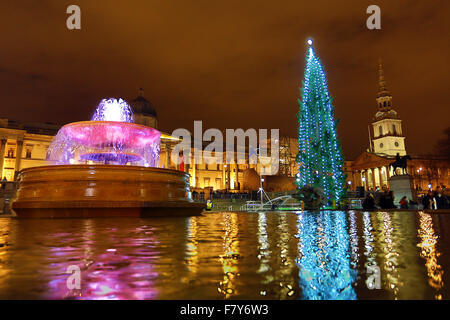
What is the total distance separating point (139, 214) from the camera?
7672 millimetres

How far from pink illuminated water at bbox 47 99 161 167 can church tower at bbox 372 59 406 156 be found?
79902mm

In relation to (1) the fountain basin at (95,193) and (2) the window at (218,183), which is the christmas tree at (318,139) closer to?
(1) the fountain basin at (95,193)

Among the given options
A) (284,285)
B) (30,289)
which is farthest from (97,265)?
(284,285)

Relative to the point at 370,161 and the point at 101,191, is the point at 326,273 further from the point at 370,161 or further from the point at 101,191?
the point at 370,161

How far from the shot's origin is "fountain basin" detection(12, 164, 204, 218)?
7.50 meters

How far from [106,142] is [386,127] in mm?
84000

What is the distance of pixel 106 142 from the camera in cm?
1094

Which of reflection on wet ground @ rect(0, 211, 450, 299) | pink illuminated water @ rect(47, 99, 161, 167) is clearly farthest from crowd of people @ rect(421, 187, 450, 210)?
reflection on wet ground @ rect(0, 211, 450, 299)

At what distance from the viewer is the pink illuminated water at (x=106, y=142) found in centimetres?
1037

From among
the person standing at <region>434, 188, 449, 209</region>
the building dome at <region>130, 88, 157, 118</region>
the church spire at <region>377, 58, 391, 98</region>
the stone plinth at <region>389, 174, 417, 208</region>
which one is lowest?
the person standing at <region>434, 188, 449, 209</region>

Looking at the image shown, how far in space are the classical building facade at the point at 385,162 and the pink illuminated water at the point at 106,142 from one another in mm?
34486

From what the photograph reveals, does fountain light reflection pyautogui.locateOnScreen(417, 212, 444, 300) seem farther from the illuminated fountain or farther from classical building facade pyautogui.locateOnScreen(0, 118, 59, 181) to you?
classical building facade pyautogui.locateOnScreen(0, 118, 59, 181)

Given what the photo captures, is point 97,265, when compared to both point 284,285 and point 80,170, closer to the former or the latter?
point 284,285
